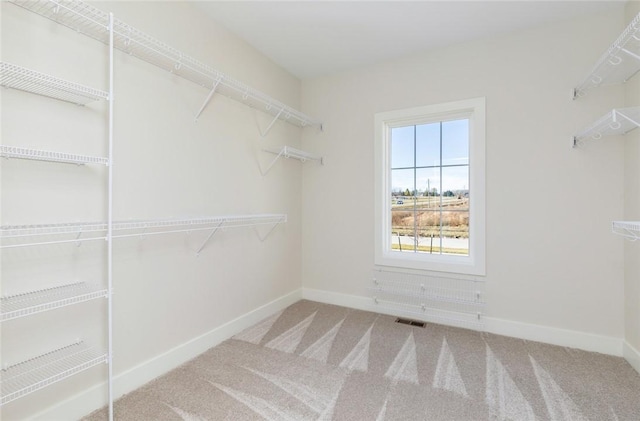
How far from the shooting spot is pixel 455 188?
2.87 meters

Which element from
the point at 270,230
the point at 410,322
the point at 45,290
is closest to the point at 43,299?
the point at 45,290

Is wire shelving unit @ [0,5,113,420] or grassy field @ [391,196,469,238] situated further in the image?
grassy field @ [391,196,469,238]

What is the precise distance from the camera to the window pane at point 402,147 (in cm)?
307

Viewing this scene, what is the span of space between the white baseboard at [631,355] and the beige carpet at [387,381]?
0.04 m

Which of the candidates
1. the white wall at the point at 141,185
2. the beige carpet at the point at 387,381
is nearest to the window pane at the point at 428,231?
the beige carpet at the point at 387,381

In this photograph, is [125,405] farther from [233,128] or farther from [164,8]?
[164,8]

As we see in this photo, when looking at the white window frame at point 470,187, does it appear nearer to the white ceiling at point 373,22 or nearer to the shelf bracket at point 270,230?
the white ceiling at point 373,22

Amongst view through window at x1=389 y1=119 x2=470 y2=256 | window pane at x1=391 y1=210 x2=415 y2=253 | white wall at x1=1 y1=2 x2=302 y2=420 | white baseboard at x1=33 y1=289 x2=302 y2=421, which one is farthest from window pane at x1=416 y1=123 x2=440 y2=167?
white baseboard at x1=33 y1=289 x2=302 y2=421

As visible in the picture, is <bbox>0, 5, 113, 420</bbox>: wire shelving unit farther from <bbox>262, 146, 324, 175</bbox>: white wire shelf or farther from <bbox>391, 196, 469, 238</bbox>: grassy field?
<bbox>391, 196, 469, 238</bbox>: grassy field

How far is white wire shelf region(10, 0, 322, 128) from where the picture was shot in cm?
141

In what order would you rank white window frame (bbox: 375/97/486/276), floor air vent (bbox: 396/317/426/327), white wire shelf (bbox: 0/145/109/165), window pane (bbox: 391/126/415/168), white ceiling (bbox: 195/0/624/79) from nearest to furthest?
1. white wire shelf (bbox: 0/145/109/165)
2. white ceiling (bbox: 195/0/624/79)
3. white window frame (bbox: 375/97/486/276)
4. floor air vent (bbox: 396/317/426/327)
5. window pane (bbox: 391/126/415/168)

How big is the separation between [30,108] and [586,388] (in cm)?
→ 331

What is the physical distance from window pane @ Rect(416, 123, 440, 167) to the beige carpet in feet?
5.18

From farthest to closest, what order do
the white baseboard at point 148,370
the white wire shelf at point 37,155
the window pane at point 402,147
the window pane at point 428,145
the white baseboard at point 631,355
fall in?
the window pane at point 402,147 → the window pane at point 428,145 → the white baseboard at point 631,355 → the white baseboard at point 148,370 → the white wire shelf at point 37,155
